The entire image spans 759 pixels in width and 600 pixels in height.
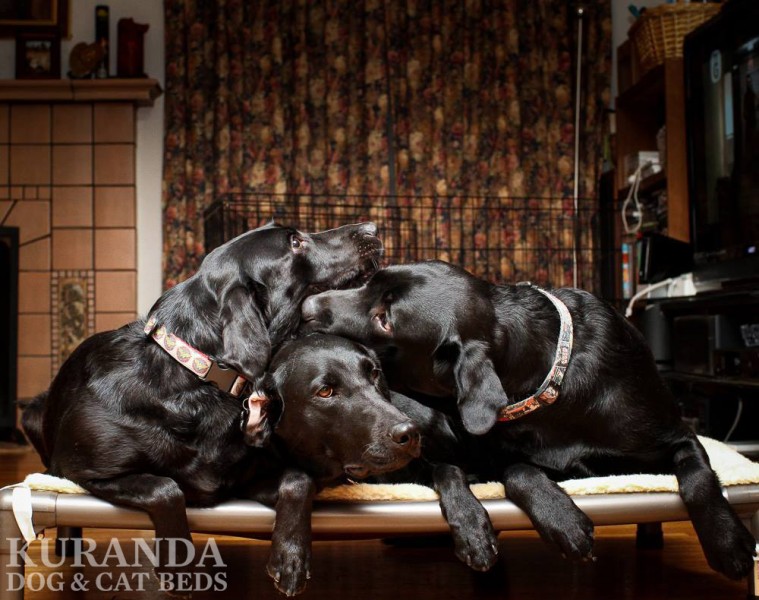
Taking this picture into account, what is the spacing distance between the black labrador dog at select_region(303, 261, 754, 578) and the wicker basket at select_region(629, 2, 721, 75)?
284cm

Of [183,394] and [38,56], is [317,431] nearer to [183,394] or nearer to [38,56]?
[183,394]

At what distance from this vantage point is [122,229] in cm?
471

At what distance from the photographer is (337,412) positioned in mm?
1277

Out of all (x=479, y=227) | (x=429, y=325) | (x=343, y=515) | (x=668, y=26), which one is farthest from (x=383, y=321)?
(x=479, y=227)

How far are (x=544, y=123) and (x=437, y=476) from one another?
381 centimetres

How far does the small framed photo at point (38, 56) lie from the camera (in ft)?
15.4

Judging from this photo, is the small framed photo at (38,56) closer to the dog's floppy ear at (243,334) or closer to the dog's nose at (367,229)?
the dog's nose at (367,229)

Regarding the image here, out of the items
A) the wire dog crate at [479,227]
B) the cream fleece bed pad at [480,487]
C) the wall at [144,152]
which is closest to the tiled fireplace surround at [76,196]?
the wall at [144,152]

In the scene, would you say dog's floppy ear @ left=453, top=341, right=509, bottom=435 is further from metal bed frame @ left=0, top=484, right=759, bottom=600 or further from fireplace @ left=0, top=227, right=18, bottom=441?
fireplace @ left=0, top=227, right=18, bottom=441

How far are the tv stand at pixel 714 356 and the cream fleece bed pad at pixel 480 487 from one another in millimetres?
1553

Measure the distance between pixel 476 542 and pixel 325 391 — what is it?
1.03ft

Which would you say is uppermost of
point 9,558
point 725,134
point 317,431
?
point 725,134

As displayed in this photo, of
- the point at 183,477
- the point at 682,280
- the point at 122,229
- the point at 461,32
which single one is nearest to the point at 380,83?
the point at 461,32

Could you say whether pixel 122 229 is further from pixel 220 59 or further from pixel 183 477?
pixel 183 477
